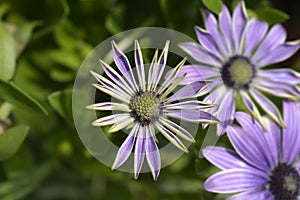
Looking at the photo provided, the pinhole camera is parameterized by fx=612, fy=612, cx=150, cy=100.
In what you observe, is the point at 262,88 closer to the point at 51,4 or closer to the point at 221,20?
the point at 221,20

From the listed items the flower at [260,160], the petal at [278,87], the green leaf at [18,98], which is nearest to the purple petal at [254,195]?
the flower at [260,160]

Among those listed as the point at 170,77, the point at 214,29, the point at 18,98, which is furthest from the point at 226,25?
the point at 18,98

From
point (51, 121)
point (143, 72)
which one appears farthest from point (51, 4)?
point (143, 72)

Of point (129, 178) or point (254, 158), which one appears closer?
point (254, 158)

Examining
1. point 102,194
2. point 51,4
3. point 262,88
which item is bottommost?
point 102,194

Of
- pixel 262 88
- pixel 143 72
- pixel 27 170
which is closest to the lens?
pixel 143 72

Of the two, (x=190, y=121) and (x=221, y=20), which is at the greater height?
(x=221, y=20)

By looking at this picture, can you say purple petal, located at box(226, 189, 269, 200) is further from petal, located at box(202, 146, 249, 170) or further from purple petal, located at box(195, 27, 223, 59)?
purple petal, located at box(195, 27, 223, 59)

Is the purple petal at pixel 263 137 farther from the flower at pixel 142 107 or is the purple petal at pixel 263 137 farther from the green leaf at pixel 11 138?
the green leaf at pixel 11 138
